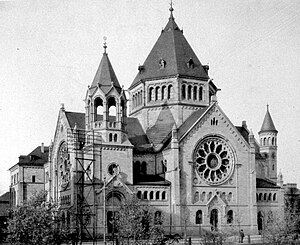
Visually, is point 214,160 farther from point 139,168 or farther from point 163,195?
A: point 139,168

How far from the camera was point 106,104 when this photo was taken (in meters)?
64.4

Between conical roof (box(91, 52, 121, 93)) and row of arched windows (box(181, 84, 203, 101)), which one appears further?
row of arched windows (box(181, 84, 203, 101))

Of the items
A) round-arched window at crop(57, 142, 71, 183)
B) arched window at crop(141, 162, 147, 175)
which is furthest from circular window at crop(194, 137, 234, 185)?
round-arched window at crop(57, 142, 71, 183)

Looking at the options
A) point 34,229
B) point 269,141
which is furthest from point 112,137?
point 269,141

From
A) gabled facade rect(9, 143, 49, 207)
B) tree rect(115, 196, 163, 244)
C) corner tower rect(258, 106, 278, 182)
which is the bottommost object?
tree rect(115, 196, 163, 244)

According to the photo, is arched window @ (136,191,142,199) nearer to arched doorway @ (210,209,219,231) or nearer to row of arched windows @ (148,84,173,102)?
arched doorway @ (210,209,219,231)

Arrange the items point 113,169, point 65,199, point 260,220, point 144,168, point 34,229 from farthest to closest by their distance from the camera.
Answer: point 260,220
point 144,168
point 113,169
point 65,199
point 34,229

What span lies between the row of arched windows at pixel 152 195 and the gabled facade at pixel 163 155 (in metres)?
0.12

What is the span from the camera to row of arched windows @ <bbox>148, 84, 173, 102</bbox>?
7625 centimetres

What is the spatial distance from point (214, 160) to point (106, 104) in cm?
1694

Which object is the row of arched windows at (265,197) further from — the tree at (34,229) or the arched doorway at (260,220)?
the tree at (34,229)

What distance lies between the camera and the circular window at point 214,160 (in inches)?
2758

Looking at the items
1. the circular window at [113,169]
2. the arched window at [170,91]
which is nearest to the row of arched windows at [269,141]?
the arched window at [170,91]

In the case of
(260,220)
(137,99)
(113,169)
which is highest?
(137,99)
